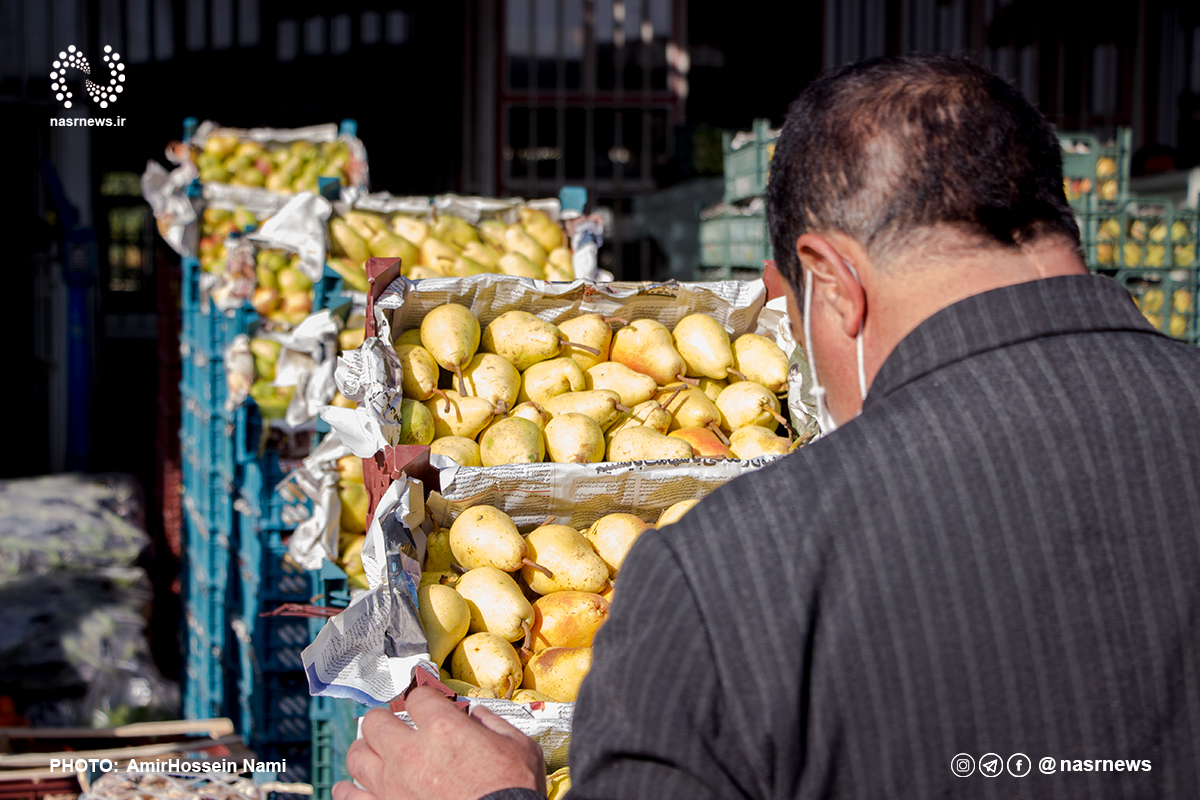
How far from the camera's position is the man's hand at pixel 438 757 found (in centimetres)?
100

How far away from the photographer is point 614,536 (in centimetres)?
167

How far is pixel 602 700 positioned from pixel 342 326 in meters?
2.04

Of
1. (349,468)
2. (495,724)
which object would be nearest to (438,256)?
(349,468)

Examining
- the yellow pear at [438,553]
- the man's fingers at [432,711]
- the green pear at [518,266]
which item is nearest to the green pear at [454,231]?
the green pear at [518,266]

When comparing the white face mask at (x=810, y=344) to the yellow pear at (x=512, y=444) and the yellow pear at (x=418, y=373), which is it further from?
the yellow pear at (x=418, y=373)

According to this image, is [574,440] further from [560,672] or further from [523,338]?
[560,672]

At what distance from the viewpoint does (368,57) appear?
879cm

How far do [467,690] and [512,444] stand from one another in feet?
1.49

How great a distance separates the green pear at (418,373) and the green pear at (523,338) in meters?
0.16

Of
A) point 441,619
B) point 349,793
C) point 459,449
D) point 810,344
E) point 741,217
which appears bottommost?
point 349,793

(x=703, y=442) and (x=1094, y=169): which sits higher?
(x=1094, y=169)

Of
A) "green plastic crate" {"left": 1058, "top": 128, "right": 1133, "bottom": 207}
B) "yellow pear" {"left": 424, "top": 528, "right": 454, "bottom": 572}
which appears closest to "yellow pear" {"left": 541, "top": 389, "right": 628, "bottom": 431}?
"yellow pear" {"left": 424, "top": 528, "right": 454, "bottom": 572}

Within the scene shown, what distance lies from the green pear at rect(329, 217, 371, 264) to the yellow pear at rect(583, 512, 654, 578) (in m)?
1.55

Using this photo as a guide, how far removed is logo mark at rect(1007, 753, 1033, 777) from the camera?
0.72 m
